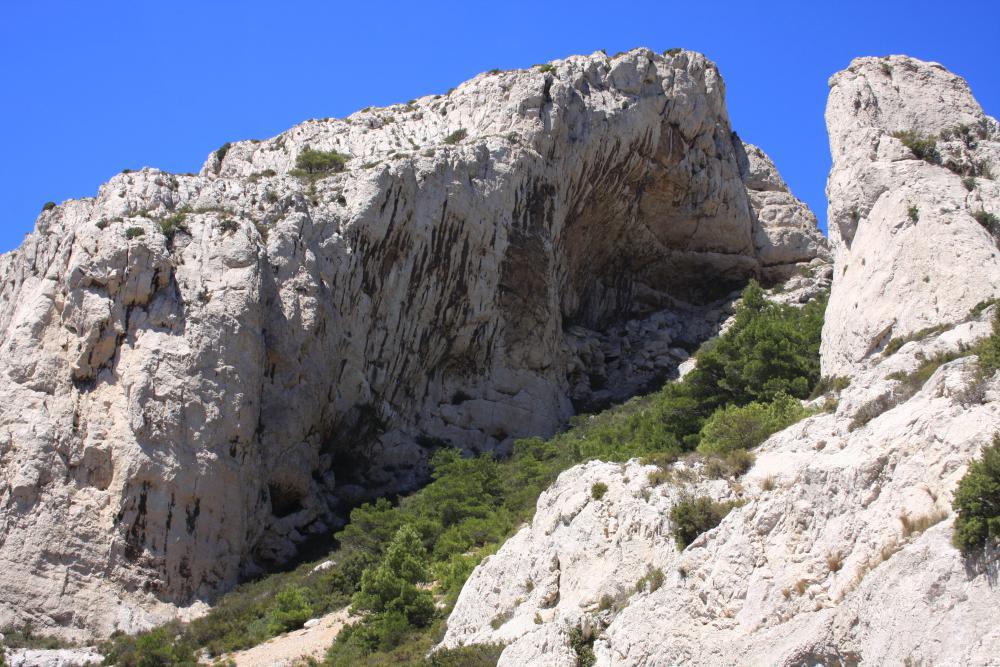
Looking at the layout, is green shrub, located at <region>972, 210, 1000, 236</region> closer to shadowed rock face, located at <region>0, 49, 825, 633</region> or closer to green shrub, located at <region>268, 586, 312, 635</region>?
green shrub, located at <region>268, 586, 312, 635</region>

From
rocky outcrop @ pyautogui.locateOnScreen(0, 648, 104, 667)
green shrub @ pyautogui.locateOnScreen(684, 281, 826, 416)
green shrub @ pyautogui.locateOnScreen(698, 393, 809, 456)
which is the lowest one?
rocky outcrop @ pyautogui.locateOnScreen(0, 648, 104, 667)

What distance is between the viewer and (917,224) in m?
25.5

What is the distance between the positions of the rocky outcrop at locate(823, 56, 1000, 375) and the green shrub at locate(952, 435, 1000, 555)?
38.0 feet

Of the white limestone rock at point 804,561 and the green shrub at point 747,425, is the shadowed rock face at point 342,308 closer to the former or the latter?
the white limestone rock at point 804,561

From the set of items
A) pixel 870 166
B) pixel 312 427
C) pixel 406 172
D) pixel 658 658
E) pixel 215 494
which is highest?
pixel 406 172

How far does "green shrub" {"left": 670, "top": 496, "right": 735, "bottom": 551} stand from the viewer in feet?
56.3

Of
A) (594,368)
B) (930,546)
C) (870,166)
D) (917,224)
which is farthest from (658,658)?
(594,368)

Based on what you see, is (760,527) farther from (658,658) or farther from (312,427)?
(312,427)

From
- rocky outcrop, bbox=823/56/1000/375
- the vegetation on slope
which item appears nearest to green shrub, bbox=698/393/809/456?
the vegetation on slope

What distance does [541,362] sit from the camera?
1825 inches

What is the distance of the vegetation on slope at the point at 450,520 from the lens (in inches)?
944

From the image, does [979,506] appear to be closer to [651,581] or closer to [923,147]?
[651,581]

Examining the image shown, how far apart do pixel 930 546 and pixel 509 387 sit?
33213 millimetres

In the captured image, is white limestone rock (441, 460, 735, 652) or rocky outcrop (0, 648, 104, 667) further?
rocky outcrop (0, 648, 104, 667)
